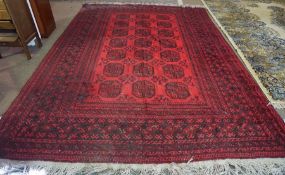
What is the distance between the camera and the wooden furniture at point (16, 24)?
1.97 m

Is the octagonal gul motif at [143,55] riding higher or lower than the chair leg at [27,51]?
lower

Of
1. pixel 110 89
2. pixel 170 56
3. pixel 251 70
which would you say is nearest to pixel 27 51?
pixel 110 89

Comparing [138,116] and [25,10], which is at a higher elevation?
[25,10]

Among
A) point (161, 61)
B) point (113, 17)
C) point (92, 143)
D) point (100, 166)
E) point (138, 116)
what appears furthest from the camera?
point (113, 17)

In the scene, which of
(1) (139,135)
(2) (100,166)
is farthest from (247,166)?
(2) (100,166)

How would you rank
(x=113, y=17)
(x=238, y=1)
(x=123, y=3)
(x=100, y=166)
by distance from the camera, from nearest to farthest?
(x=100, y=166), (x=113, y=17), (x=123, y=3), (x=238, y=1)

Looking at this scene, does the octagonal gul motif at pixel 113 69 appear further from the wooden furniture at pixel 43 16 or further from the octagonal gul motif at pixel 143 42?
the wooden furniture at pixel 43 16

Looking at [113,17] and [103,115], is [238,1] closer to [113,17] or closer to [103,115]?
[113,17]

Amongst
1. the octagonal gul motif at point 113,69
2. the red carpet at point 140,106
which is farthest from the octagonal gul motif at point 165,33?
the octagonal gul motif at point 113,69

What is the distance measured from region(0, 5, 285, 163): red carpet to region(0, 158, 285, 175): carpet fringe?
0.13 ft

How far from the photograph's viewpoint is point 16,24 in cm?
201

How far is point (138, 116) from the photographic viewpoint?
1533 mm

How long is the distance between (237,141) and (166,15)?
7.21 ft

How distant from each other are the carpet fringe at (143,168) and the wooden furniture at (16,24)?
1264 millimetres
